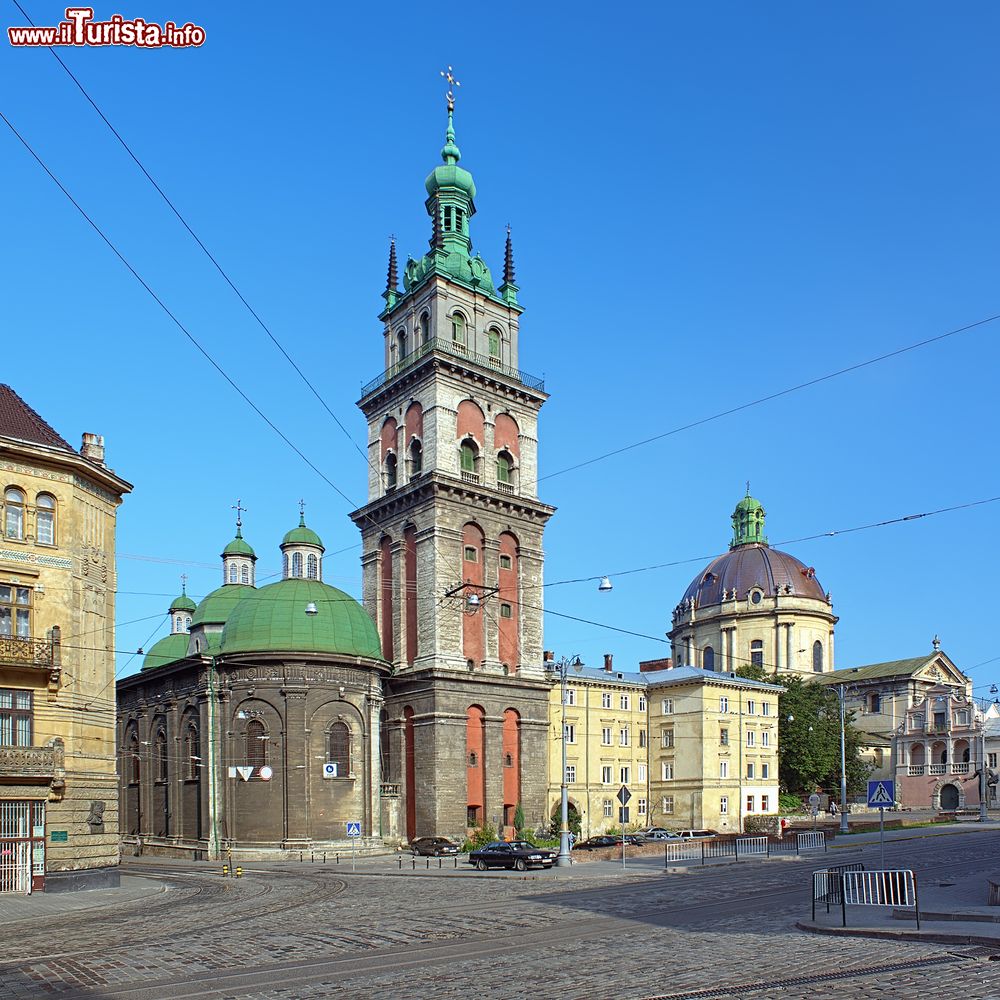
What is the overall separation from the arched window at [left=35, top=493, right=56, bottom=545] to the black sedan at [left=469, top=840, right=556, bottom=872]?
20570 mm

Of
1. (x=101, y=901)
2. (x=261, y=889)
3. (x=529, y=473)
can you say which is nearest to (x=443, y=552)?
(x=529, y=473)

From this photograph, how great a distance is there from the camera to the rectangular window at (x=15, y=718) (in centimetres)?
3381

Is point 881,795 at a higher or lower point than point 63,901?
higher

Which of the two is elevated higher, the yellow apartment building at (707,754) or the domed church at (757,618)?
the domed church at (757,618)

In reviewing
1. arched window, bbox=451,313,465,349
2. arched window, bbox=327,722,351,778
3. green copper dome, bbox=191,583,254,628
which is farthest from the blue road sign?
green copper dome, bbox=191,583,254,628

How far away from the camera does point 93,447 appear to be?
39.8 meters

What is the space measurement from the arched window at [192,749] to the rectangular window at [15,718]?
2722cm

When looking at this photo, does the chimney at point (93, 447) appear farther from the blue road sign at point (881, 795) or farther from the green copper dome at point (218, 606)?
the green copper dome at point (218, 606)

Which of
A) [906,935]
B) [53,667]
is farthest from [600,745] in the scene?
[906,935]

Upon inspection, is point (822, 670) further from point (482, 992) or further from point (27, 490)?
point (482, 992)

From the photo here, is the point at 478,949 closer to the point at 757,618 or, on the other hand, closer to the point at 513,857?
the point at 513,857

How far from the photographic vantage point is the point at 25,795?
33562 millimetres

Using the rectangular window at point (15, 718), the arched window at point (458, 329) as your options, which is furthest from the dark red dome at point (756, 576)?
the rectangular window at point (15, 718)

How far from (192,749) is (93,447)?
90.5 feet
